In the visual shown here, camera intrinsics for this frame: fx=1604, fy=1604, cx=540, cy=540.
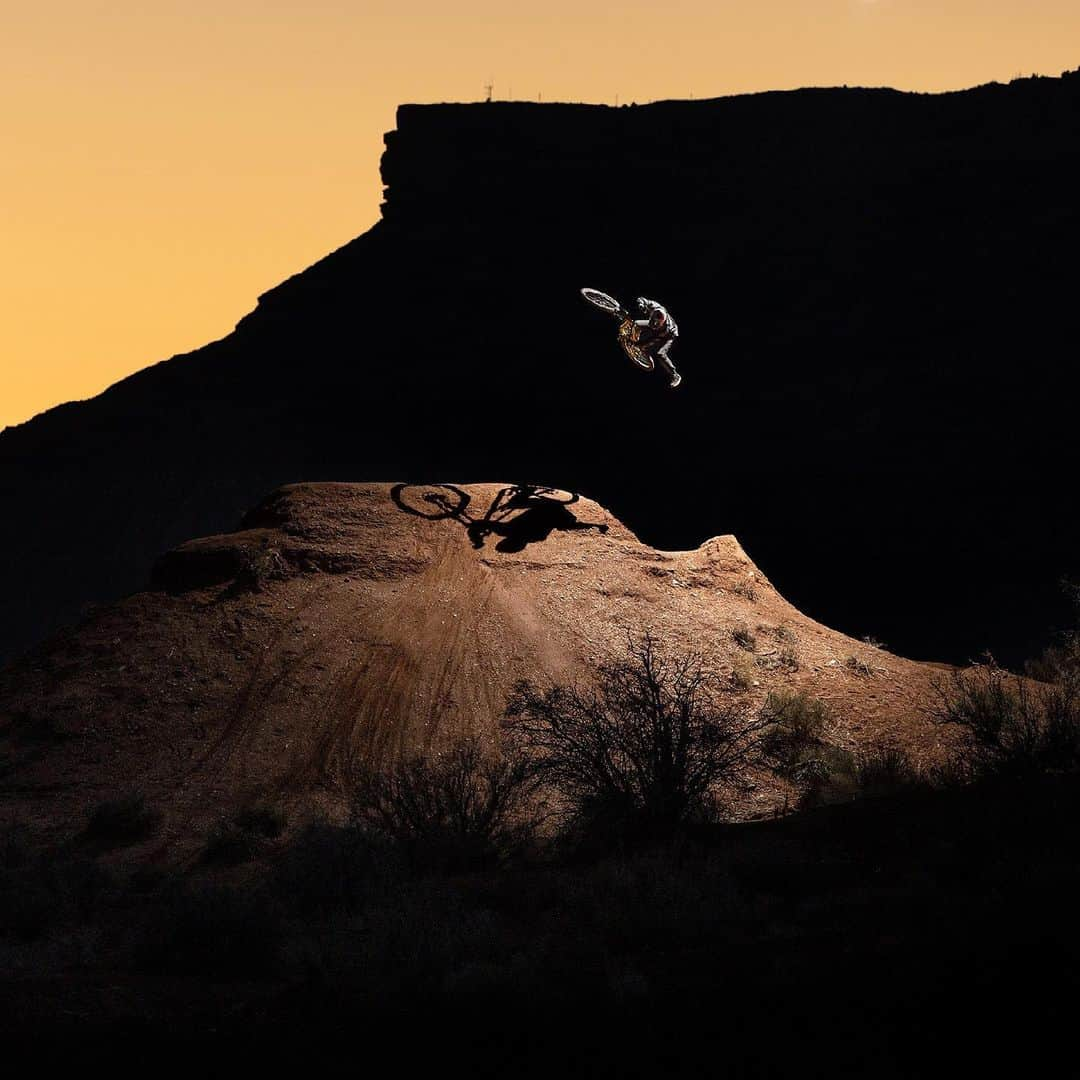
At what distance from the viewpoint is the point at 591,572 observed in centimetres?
2942

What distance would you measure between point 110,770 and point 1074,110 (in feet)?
195

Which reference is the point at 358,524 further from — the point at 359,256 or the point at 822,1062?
the point at 359,256

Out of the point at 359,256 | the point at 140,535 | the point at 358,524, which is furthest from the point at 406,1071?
the point at 359,256

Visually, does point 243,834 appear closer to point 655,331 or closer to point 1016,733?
point 1016,733

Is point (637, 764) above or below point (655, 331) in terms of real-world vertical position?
below

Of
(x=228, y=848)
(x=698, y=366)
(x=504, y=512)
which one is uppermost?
(x=698, y=366)

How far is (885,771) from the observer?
22.8 meters

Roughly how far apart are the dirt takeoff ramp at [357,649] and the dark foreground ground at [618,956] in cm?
670

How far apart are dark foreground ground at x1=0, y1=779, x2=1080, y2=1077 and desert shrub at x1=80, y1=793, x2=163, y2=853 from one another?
4331mm

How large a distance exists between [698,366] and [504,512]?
146 ft

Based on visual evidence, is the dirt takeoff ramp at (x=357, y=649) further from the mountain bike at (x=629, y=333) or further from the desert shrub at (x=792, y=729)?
the mountain bike at (x=629, y=333)

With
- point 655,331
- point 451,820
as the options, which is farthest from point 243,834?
point 655,331

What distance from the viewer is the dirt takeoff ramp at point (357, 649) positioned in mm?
23969

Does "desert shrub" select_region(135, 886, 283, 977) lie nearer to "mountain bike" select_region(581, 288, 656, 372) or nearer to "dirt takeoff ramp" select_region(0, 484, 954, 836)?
"dirt takeoff ramp" select_region(0, 484, 954, 836)
